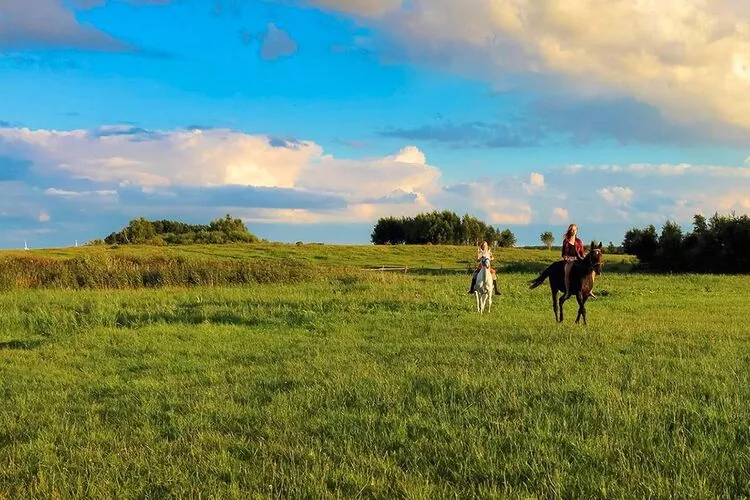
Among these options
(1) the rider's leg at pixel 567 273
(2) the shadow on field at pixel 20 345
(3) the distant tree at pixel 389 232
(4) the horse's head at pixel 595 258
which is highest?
(3) the distant tree at pixel 389 232

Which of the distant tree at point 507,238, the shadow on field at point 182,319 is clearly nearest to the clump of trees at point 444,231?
the distant tree at point 507,238

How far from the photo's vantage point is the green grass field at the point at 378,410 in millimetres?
5301

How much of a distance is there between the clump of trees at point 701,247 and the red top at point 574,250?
131 ft

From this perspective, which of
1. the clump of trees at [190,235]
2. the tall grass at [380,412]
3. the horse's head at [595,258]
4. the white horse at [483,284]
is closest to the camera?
the tall grass at [380,412]

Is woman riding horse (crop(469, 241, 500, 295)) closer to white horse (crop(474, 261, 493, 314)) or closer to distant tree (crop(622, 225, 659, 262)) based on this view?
white horse (crop(474, 261, 493, 314))

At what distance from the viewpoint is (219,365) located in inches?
443

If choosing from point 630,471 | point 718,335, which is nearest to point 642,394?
point 630,471

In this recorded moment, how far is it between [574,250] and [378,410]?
34.9 feet

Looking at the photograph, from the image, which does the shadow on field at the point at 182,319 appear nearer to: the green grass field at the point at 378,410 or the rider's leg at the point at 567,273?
the green grass field at the point at 378,410

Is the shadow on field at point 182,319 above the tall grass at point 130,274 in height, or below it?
below

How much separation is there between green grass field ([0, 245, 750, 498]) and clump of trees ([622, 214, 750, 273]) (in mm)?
38838

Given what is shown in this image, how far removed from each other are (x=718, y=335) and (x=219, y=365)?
10963mm

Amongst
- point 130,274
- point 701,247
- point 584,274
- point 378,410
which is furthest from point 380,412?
point 701,247

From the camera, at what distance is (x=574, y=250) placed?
16.4m
